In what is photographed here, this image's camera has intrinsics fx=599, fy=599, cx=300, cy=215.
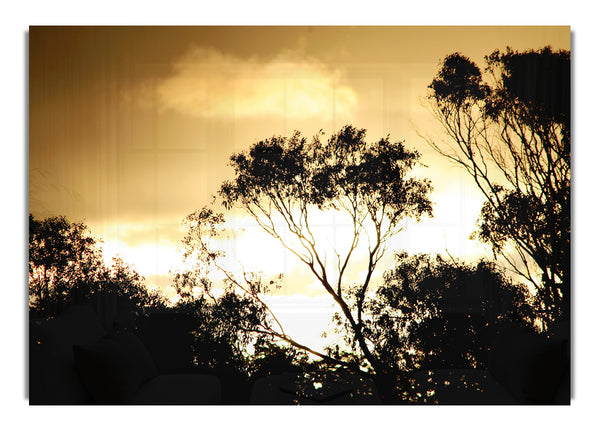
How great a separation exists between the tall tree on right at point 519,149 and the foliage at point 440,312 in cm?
19

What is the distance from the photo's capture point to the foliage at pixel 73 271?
3814 millimetres

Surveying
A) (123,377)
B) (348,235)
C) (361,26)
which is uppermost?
(361,26)

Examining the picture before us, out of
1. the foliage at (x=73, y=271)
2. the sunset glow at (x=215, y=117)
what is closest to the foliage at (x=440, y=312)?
the sunset glow at (x=215, y=117)

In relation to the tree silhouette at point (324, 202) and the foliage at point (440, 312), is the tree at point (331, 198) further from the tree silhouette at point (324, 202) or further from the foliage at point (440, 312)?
the foliage at point (440, 312)

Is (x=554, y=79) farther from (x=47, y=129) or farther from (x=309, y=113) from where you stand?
(x=47, y=129)

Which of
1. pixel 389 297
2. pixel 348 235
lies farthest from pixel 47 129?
pixel 389 297

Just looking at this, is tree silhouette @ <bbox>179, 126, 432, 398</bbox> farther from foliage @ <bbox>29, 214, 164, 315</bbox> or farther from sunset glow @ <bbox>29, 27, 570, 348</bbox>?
foliage @ <bbox>29, 214, 164, 315</bbox>

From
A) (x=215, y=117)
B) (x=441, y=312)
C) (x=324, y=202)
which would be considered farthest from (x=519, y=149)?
(x=215, y=117)

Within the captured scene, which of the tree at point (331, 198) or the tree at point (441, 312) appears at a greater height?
the tree at point (331, 198)

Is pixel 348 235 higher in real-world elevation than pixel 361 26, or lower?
lower

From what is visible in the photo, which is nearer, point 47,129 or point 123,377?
point 123,377

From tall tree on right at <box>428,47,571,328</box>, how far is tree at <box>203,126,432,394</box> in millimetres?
349
